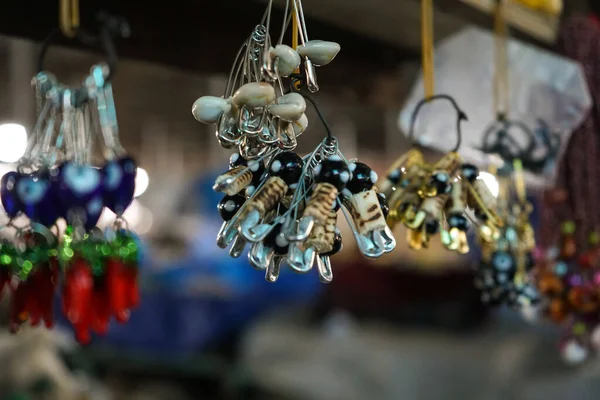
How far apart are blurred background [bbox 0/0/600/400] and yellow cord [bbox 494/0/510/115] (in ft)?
0.07

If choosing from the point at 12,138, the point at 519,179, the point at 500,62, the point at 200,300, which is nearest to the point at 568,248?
the point at 519,179

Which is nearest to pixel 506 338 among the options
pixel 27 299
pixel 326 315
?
pixel 326 315

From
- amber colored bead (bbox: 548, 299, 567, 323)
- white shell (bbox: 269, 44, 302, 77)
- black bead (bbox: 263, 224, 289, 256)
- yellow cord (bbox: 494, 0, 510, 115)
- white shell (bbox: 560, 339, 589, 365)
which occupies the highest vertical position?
yellow cord (bbox: 494, 0, 510, 115)

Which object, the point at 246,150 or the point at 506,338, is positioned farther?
the point at 506,338

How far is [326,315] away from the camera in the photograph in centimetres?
207

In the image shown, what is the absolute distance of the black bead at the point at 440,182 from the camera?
57 centimetres

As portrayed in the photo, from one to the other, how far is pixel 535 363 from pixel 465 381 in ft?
0.63

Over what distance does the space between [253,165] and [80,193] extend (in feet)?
0.47

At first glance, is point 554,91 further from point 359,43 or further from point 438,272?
point 438,272

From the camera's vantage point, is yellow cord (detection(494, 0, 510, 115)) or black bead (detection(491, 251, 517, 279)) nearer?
black bead (detection(491, 251, 517, 279))

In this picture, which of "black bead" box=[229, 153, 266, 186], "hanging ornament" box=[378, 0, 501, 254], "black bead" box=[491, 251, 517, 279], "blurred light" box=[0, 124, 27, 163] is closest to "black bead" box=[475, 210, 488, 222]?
"hanging ornament" box=[378, 0, 501, 254]

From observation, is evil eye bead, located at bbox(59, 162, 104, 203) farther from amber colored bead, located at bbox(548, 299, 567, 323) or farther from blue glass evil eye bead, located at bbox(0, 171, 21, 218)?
amber colored bead, located at bbox(548, 299, 567, 323)

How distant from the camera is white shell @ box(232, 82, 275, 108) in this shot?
1.36 ft

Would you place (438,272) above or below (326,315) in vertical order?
above
